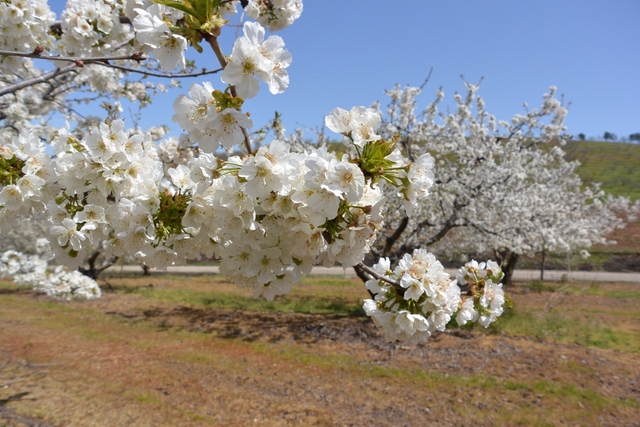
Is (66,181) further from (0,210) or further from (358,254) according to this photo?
(358,254)

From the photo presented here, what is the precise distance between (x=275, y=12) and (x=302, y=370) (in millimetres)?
6230

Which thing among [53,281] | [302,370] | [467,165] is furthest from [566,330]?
[53,281]

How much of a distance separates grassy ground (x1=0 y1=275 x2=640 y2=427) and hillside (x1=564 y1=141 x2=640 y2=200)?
3101 centimetres

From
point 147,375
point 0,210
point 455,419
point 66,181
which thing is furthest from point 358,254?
point 147,375

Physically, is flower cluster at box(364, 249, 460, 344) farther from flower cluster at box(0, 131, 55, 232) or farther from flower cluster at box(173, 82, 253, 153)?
flower cluster at box(0, 131, 55, 232)

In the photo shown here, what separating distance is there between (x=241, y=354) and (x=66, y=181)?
691 cm

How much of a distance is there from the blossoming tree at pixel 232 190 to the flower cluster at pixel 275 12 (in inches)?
1.0

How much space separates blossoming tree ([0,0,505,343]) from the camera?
107 centimetres

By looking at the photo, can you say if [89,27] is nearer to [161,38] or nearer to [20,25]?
[20,25]

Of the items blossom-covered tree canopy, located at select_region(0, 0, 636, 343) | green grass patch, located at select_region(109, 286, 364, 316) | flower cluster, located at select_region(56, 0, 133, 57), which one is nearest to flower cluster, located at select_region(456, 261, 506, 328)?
blossom-covered tree canopy, located at select_region(0, 0, 636, 343)

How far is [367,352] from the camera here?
25.2 feet

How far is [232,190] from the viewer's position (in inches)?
43.7

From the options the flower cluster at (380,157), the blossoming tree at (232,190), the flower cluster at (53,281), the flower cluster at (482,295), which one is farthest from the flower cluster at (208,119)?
the flower cluster at (53,281)

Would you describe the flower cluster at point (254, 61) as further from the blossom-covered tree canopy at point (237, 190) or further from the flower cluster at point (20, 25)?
the flower cluster at point (20, 25)
